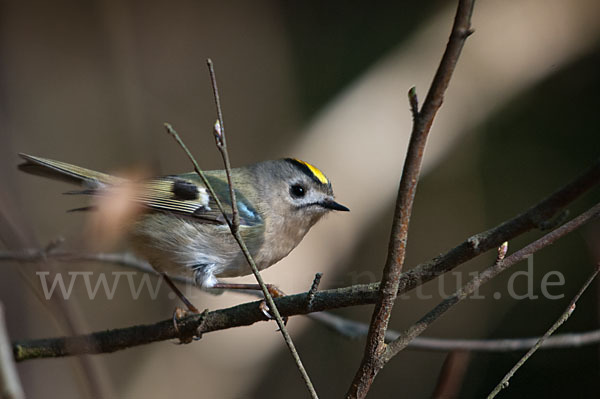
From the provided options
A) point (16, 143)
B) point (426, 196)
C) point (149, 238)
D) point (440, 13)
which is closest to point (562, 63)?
point (440, 13)

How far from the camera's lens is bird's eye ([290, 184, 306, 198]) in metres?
2.01

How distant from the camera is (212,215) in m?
1.85

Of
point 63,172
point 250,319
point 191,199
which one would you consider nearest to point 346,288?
point 250,319

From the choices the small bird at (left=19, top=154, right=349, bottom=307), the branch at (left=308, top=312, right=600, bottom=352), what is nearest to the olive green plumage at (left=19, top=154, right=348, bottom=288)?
the small bird at (left=19, top=154, right=349, bottom=307)

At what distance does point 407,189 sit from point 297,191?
129cm

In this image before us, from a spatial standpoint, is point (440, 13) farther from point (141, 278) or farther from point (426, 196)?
point (141, 278)

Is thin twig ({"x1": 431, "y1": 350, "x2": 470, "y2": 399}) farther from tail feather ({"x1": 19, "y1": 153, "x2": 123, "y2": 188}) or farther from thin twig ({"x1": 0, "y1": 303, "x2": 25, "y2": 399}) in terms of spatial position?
tail feather ({"x1": 19, "y1": 153, "x2": 123, "y2": 188})

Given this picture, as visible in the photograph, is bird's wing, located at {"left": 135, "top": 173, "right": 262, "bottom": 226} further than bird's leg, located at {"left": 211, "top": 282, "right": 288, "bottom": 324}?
Yes

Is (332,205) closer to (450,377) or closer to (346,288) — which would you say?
(346,288)

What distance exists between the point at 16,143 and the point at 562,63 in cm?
288

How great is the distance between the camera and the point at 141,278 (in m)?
3.01

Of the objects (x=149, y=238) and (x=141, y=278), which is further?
(x=141, y=278)

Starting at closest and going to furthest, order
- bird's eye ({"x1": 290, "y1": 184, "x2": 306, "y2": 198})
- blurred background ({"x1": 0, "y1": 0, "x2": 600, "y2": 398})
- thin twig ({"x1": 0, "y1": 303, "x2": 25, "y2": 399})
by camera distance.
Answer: thin twig ({"x1": 0, "y1": 303, "x2": 25, "y2": 399}) < bird's eye ({"x1": 290, "y1": 184, "x2": 306, "y2": 198}) < blurred background ({"x1": 0, "y1": 0, "x2": 600, "y2": 398})

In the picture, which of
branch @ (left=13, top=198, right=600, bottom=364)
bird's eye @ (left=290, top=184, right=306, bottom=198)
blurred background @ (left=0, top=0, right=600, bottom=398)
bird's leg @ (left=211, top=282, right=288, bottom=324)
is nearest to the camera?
branch @ (left=13, top=198, right=600, bottom=364)
